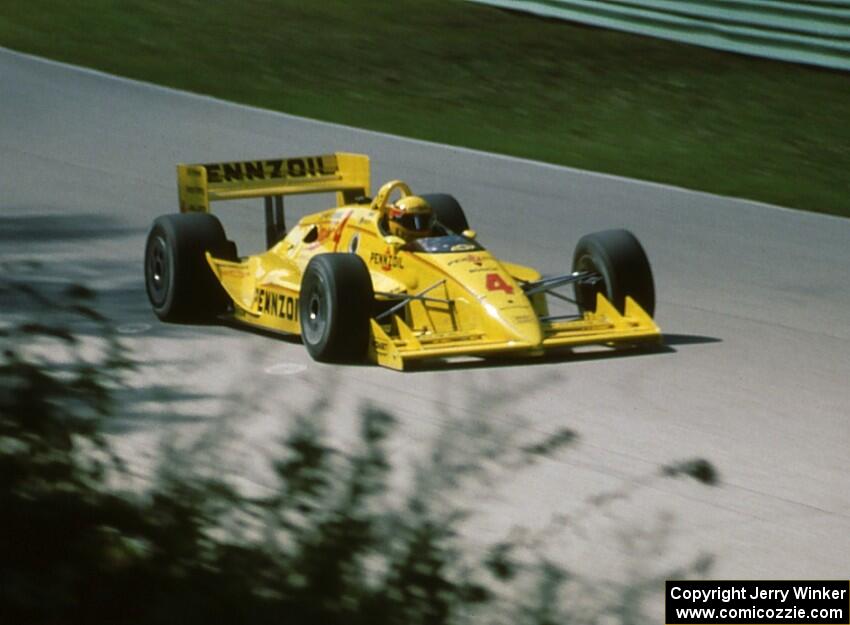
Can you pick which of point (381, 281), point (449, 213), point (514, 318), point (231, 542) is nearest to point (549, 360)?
point (514, 318)

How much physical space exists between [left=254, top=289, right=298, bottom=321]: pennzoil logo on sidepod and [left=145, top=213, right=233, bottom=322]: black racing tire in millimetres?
419

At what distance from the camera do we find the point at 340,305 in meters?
9.02

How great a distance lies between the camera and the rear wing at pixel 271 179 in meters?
10.8

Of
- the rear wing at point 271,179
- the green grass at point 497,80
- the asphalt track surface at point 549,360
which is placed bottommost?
the asphalt track surface at point 549,360

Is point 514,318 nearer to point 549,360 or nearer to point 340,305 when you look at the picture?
point 549,360

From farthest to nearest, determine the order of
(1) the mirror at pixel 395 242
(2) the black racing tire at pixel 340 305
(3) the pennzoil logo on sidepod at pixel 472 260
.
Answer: (1) the mirror at pixel 395 242, (3) the pennzoil logo on sidepod at pixel 472 260, (2) the black racing tire at pixel 340 305

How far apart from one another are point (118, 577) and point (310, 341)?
6.57 meters

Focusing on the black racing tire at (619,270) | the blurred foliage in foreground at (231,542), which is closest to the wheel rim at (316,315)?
the black racing tire at (619,270)

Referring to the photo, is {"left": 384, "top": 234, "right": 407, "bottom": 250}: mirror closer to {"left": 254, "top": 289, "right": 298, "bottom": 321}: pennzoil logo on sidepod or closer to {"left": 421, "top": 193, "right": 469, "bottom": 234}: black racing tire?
{"left": 254, "top": 289, "right": 298, "bottom": 321}: pennzoil logo on sidepod

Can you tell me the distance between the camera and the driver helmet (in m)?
9.74

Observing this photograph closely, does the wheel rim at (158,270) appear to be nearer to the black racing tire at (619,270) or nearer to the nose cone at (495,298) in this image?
the nose cone at (495,298)

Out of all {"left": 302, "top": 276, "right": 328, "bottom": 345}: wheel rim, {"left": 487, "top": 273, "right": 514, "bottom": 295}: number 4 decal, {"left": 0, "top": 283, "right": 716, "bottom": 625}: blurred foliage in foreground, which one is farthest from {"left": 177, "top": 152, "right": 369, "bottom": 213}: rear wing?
{"left": 0, "top": 283, "right": 716, "bottom": 625}: blurred foliage in foreground

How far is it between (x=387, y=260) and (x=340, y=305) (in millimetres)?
841

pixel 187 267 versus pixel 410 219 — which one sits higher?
pixel 410 219
